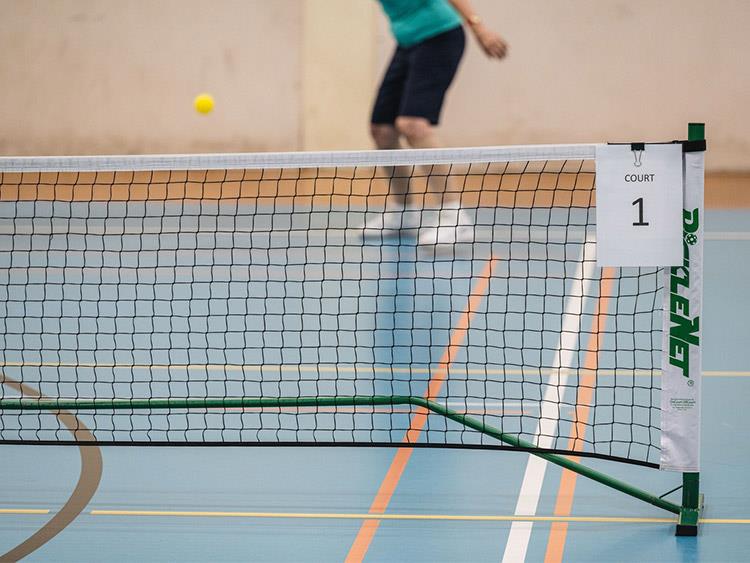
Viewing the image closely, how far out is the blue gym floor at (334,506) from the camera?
3.06 metres

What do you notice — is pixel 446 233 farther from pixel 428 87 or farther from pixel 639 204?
pixel 639 204

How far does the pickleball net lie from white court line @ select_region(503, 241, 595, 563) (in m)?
0.02

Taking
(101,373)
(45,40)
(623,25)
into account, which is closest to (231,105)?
(45,40)

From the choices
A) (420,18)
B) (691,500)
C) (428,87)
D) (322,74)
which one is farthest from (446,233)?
(691,500)

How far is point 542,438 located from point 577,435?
13cm

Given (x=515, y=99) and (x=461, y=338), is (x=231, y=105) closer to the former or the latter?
(x=515, y=99)

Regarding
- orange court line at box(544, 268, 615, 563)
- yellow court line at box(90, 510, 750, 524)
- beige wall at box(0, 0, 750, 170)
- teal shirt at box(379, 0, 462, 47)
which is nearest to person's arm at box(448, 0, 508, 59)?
teal shirt at box(379, 0, 462, 47)

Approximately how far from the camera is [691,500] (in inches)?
125

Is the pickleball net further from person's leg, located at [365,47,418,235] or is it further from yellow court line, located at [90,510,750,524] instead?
person's leg, located at [365,47,418,235]

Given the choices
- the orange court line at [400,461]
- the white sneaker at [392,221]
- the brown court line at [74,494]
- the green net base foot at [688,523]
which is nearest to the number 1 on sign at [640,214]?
the green net base foot at [688,523]

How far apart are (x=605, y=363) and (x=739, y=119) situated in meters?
6.04

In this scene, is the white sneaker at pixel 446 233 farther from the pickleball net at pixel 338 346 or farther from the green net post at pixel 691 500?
the green net post at pixel 691 500

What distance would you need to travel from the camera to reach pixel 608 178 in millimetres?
3123

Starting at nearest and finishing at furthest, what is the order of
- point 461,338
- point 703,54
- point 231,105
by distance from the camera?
point 461,338, point 703,54, point 231,105
